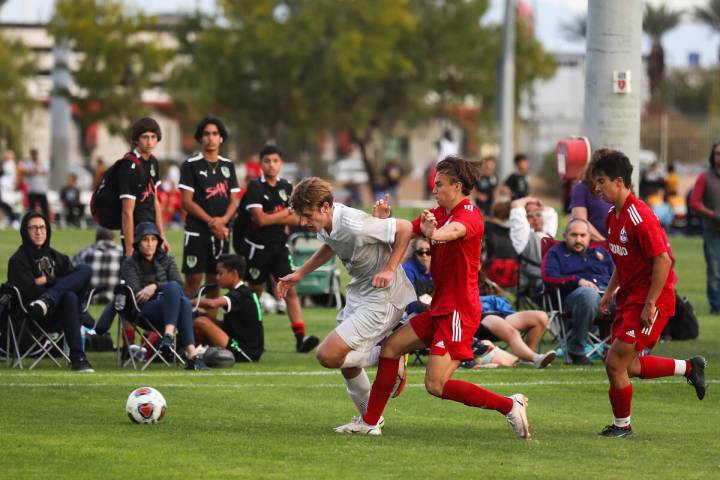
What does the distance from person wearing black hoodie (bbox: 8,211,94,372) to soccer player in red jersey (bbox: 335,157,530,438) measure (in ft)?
15.2

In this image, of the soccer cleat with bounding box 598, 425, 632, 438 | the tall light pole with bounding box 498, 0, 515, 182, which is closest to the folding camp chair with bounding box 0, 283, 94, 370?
the soccer cleat with bounding box 598, 425, 632, 438

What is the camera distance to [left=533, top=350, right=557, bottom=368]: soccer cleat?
13.4 m

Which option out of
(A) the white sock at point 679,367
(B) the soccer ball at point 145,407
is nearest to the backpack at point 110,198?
(B) the soccer ball at point 145,407

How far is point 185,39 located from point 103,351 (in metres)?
49.7

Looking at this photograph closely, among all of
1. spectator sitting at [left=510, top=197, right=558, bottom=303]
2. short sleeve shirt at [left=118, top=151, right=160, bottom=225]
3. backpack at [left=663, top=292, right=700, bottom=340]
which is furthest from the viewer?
spectator sitting at [left=510, top=197, right=558, bottom=303]

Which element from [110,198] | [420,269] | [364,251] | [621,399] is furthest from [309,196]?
[110,198]

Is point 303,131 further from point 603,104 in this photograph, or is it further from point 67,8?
point 603,104

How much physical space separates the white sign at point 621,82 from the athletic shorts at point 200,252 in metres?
4.32

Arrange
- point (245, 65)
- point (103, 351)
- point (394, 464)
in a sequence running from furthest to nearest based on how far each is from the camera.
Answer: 1. point (245, 65)
2. point (103, 351)
3. point (394, 464)

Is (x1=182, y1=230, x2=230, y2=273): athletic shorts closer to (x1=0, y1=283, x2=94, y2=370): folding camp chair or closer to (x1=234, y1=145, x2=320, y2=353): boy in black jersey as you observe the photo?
(x1=234, y1=145, x2=320, y2=353): boy in black jersey

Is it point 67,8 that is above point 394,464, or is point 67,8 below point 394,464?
above

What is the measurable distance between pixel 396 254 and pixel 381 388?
92 centimetres

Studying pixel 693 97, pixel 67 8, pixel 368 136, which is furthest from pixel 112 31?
pixel 693 97

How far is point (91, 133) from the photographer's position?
8206cm
